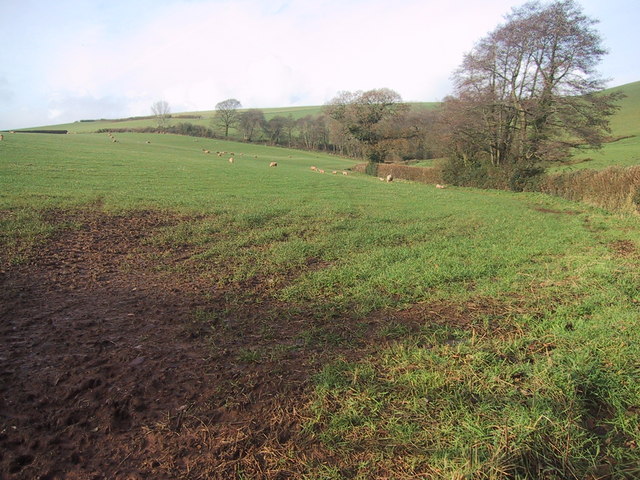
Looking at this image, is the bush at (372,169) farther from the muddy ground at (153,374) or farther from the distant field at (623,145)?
the muddy ground at (153,374)

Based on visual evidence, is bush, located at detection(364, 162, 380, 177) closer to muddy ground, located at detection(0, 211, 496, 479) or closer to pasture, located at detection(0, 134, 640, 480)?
pasture, located at detection(0, 134, 640, 480)

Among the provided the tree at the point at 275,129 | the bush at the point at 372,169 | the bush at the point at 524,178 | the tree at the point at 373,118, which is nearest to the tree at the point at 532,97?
the bush at the point at 524,178

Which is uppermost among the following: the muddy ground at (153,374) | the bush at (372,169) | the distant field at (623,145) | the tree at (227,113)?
the tree at (227,113)

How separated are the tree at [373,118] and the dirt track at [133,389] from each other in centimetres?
4301

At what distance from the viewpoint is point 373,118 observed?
46.4 m

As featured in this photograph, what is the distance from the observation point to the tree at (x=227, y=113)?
3078 inches

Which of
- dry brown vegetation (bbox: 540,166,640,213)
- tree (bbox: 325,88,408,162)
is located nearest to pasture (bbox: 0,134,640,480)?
dry brown vegetation (bbox: 540,166,640,213)

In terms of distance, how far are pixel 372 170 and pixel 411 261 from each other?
33.0 m

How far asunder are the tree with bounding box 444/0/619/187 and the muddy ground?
21.7 m

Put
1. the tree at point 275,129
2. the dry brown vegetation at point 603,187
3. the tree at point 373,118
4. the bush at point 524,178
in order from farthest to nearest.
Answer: the tree at point 275,129 < the tree at point 373,118 < the bush at point 524,178 < the dry brown vegetation at point 603,187

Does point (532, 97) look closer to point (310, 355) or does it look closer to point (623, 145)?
point (310, 355)

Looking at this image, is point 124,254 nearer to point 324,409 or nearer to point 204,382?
point 204,382

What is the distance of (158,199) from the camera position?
11070 millimetres

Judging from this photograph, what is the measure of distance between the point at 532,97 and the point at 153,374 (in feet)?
83.1
